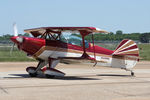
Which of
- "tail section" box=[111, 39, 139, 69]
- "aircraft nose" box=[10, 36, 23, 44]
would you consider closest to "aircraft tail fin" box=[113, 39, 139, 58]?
"tail section" box=[111, 39, 139, 69]

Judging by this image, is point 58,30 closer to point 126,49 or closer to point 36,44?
point 36,44

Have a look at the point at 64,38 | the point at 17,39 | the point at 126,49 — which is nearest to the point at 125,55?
the point at 126,49

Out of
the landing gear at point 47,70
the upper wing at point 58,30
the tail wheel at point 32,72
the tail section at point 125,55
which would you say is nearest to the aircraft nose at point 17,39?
the upper wing at point 58,30

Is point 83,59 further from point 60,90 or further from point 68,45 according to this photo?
point 60,90

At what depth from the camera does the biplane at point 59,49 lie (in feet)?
47.0

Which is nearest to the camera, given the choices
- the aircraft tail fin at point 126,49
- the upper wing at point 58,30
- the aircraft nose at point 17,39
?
the aircraft nose at point 17,39

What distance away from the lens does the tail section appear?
16891 millimetres

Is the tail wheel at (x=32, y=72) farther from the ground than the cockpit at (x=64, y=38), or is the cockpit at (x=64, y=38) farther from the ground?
the cockpit at (x=64, y=38)

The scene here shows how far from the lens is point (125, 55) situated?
55.9 feet

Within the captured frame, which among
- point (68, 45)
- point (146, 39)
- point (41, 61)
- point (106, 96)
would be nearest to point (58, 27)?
point (68, 45)

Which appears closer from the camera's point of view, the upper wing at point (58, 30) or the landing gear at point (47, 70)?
the upper wing at point (58, 30)

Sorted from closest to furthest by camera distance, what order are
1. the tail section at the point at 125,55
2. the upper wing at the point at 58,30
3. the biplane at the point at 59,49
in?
the upper wing at the point at 58,30, the biplane at the point at 59,49, the tail section at the point at 125,55

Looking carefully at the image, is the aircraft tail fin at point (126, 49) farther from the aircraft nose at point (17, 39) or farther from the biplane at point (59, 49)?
the aircraft nose at point (17, 39)

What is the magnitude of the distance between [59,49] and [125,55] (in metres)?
4.25
